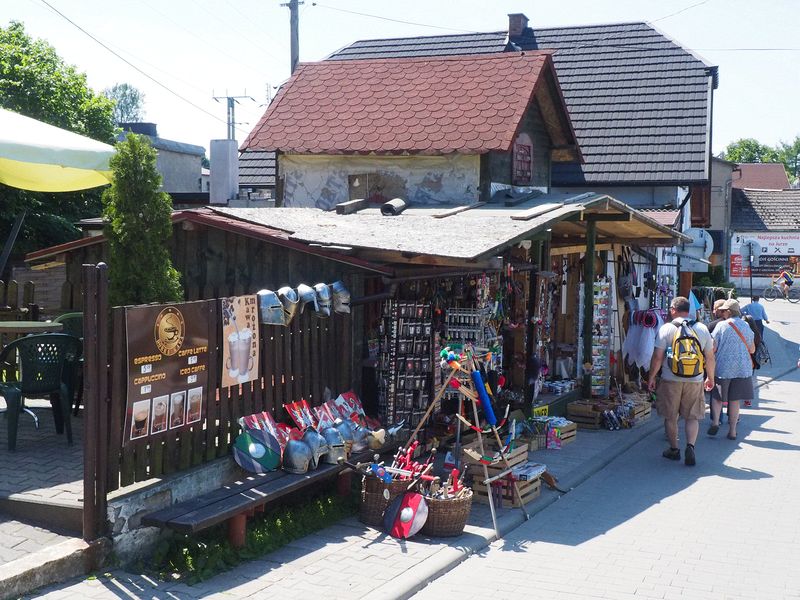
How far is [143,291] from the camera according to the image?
296 inches

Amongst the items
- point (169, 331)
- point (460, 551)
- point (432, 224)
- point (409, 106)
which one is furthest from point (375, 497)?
point (409, 106)

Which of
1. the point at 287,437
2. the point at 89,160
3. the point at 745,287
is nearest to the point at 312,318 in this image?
the point at 287,437

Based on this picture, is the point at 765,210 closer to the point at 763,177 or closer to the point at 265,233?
the point at 763,177

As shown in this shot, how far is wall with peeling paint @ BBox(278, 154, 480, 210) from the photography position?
516 inches

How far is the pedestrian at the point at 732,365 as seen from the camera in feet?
40.5

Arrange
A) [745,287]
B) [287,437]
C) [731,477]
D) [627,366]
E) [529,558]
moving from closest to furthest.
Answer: [529,558], [287,437], [731,477], [627,366], [745,287]

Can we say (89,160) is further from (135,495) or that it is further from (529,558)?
(529,558)

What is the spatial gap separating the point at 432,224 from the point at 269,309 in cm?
335

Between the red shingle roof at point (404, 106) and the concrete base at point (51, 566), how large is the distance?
27.0 feet

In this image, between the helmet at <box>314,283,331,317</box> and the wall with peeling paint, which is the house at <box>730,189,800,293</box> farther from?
the helmet at <box>314,283,331,317</box>

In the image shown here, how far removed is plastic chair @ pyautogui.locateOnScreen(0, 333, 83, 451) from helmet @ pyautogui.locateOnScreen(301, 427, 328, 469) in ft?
7.10

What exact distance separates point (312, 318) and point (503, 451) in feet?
6.98

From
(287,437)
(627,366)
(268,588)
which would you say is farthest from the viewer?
(627,366)

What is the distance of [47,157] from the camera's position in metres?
8.35
